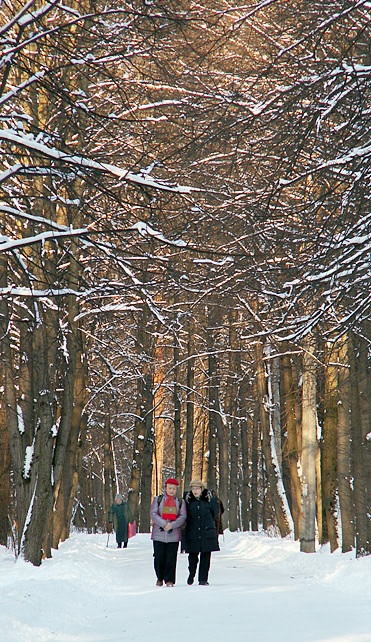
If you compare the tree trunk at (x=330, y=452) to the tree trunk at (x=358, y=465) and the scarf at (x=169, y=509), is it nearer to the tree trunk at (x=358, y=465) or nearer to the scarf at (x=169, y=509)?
the tree trunk at (x=358, y=465)

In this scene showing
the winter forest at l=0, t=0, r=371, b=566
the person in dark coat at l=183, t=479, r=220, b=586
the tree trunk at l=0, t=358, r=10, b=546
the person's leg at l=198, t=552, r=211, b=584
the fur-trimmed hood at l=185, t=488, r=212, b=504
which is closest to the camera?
the winter forest at l=0, t=0, r=371, b=566

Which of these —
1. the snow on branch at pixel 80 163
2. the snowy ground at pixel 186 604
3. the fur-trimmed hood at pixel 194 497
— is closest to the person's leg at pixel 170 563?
the snowy ground at pixel 186 604

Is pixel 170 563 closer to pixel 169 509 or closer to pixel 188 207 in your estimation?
pixel 169 509

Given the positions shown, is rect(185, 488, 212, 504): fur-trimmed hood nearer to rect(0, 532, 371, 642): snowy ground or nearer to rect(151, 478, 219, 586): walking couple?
rect(151, 478, 219, 586): walking couple

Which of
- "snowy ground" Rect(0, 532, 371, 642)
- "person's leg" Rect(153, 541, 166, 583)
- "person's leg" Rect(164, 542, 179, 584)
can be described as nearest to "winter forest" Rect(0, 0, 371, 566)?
"snowy ground" Rect(0, 532, 371, 642)

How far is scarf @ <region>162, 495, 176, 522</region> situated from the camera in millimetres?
13406

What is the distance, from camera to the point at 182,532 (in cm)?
1365

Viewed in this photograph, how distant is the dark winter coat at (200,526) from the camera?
43.5ft

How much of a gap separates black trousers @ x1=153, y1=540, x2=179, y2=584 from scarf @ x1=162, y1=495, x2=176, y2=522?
1.22 ft

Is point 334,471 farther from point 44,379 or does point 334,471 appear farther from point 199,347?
point 199,347

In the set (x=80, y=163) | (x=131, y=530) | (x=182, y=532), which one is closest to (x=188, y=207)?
(x=182, y=532)

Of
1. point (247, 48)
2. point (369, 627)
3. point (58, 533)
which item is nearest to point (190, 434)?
point (58, 533)

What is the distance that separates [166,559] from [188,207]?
514 centimetres

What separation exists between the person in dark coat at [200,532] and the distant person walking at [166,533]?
160 millimetres
